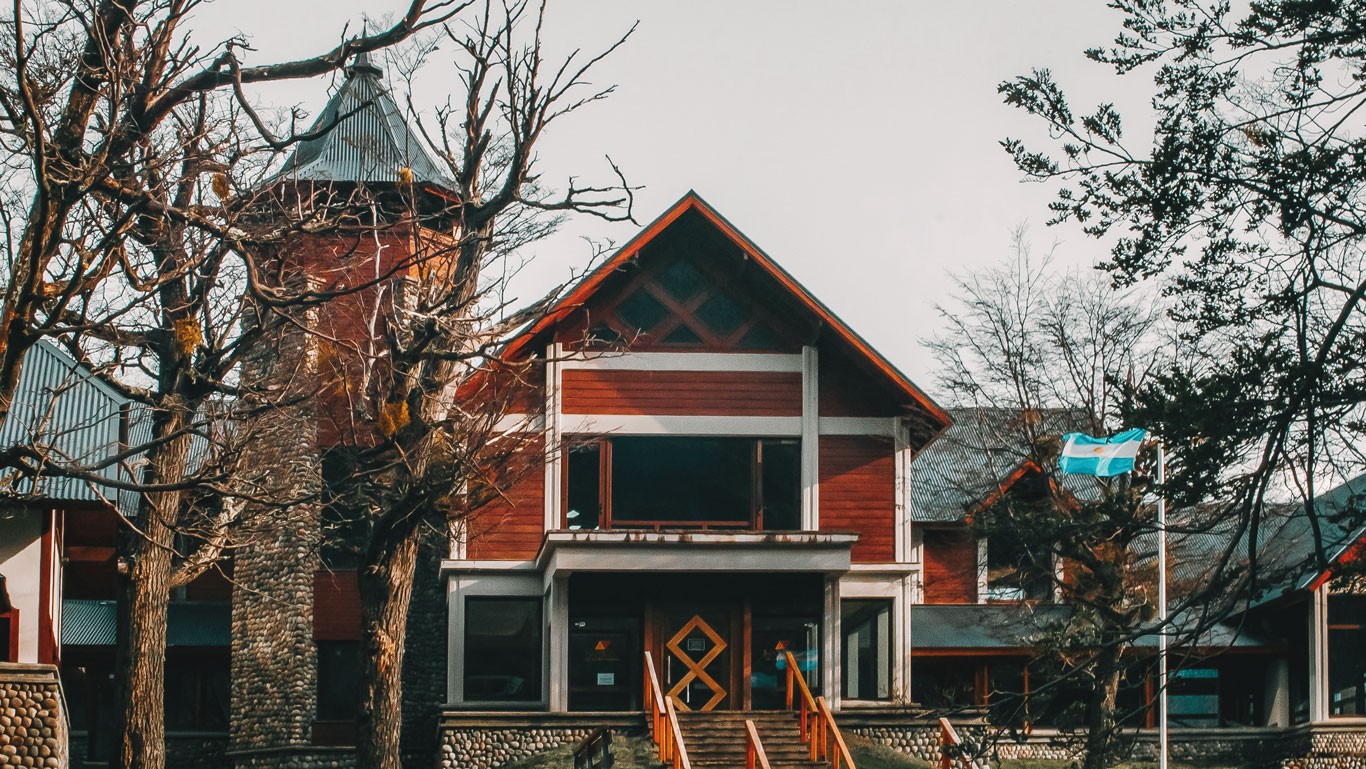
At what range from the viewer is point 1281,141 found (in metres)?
13.8

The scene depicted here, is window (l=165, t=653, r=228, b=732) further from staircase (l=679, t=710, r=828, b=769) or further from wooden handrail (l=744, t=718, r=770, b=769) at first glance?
wooden handrail (l=744, t=718, r=770, b=769)

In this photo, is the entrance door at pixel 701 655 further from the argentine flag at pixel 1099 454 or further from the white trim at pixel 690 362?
the argentine flag at pixel 1099 454

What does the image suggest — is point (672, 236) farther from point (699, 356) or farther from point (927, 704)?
point (927, 704)

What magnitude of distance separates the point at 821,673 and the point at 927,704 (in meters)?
4.68

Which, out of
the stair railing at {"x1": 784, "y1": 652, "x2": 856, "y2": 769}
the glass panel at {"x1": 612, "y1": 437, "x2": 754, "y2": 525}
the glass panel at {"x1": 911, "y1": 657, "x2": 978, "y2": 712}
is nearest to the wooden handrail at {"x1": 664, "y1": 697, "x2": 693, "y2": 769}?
the stair railing at {"x1": 784, "y1": 652, "x2": 856, "y2": 769}

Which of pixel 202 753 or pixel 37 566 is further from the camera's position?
pixel 202 753

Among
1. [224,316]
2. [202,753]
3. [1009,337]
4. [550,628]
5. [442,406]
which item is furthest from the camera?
[202,753]

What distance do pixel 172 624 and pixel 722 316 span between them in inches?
612

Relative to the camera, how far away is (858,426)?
31.8m

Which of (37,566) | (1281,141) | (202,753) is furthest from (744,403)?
(1281,141)

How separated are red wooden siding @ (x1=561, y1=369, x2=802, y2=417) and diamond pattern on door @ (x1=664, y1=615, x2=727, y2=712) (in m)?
3.70

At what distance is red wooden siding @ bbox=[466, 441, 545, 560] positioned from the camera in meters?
31.3

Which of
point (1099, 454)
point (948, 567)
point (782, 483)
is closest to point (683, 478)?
point (782, 483)

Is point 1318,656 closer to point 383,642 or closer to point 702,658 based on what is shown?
point 702,658
